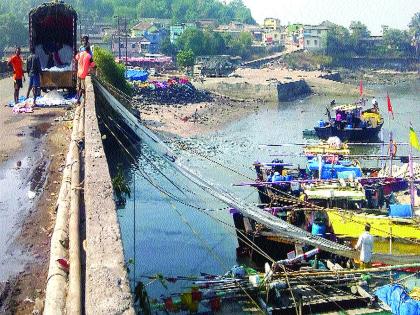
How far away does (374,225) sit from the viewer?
46.9ft

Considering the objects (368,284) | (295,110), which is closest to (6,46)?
(295,110)

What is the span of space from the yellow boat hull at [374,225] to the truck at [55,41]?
8804 mm

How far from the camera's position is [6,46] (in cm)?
7781

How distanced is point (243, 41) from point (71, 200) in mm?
91340

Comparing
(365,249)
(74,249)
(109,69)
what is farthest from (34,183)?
(109,69)

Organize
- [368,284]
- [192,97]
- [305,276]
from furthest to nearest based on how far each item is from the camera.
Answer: [192,97]
[368,284]
[305,276]

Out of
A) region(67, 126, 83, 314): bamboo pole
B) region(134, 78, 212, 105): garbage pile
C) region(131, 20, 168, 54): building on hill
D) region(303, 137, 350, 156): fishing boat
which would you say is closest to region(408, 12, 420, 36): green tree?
region(131, 20, 168, 54): building on hill

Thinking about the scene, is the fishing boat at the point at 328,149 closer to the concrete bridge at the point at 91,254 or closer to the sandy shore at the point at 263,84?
the concrete bridge at the point at 91,254

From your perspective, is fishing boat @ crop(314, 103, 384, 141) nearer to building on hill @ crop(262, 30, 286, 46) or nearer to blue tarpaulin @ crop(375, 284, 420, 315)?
blue tarpaulin @ crop(375, 284, 420, 315)

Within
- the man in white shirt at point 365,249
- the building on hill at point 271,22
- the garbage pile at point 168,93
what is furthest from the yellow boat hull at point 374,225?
the building on hill at point 271,22

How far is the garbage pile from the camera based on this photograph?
50.0 meters

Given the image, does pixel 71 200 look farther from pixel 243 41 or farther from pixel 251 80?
pixel 243 41

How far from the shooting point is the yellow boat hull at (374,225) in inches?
549

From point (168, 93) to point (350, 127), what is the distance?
70.3 feet
